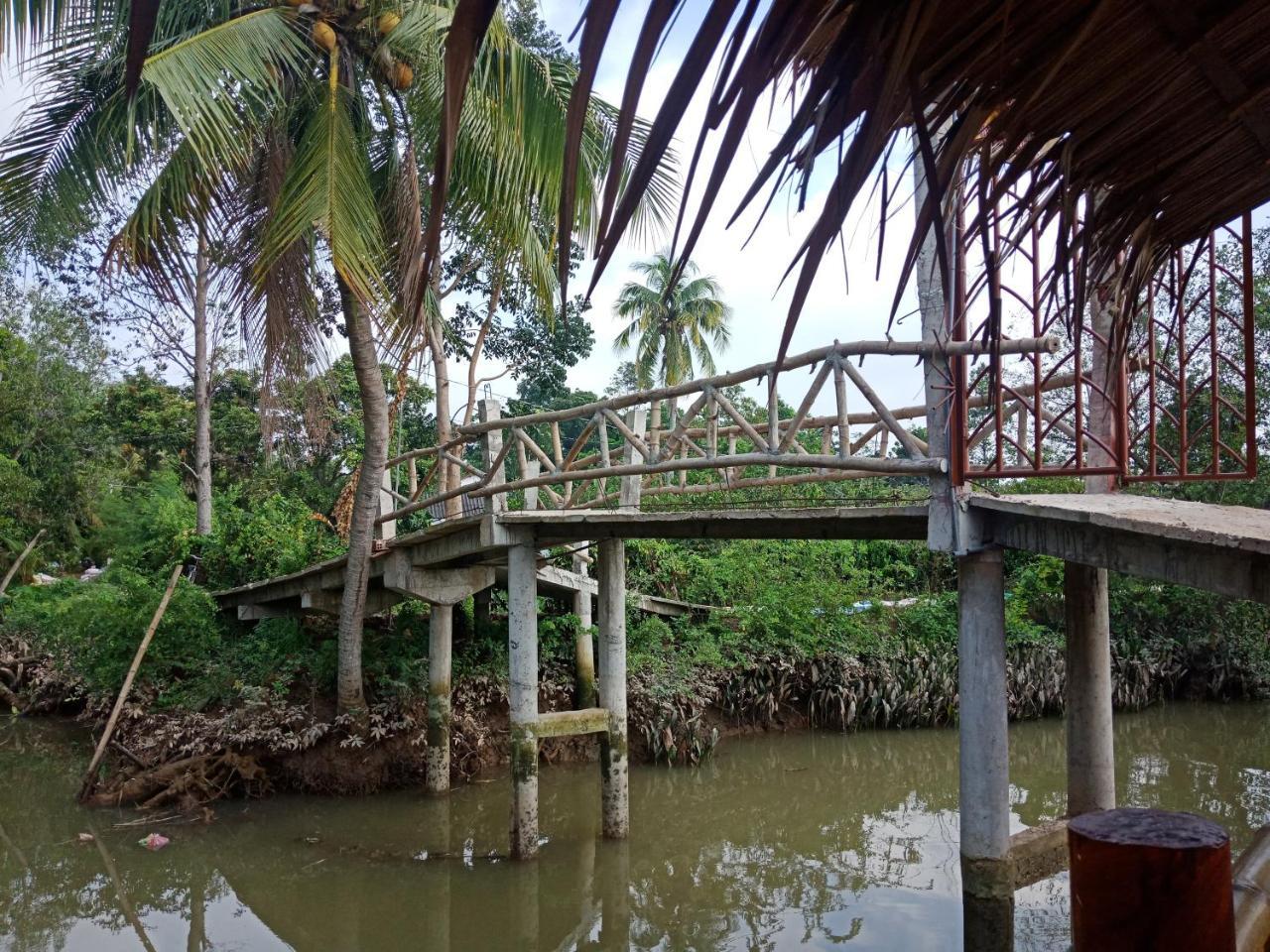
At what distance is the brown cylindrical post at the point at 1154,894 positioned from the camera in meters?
0.91

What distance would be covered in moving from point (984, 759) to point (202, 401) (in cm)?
1885

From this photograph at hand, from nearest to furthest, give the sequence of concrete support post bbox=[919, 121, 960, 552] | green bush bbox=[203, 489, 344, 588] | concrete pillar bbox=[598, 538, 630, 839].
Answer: concrete support post bbox=[919, 121, 960, 552]
concrete pillar bbox=[598, 538, 630, 839]
green bush bbox=[203, 489, 344, 588]

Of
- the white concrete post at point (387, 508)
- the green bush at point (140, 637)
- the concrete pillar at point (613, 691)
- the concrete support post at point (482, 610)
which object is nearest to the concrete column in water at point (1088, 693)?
the concrete pillar at point (613, 691)

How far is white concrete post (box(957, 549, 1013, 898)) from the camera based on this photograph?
6000 millimetres

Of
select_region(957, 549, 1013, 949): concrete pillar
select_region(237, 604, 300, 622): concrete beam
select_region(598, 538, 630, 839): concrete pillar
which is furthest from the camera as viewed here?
select_region(237, 604, 300, 622): concrete beam

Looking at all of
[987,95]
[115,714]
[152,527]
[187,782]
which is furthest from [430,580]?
[987,95]

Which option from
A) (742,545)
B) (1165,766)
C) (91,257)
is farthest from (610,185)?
(91,257)

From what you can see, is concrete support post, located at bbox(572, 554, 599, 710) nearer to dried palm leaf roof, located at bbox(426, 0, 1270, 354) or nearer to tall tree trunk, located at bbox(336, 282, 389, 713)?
tall tree trunk, located at bbox(336, 282, 389, 713)

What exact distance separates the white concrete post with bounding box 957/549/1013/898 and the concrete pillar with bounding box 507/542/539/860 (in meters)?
4.42

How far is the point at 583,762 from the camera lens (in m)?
12.8

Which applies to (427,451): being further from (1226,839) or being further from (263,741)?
(1226,839)

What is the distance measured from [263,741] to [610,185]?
11623mm

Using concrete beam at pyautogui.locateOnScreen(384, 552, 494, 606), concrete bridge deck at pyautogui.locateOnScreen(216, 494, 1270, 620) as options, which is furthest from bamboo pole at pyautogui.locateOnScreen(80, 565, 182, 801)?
concrete beam at pyautogui.locateOnScreen(384, 552, 494, 606)

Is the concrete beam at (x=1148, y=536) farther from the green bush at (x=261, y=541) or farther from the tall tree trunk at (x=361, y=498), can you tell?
the green bush at (x=261, y=541)
